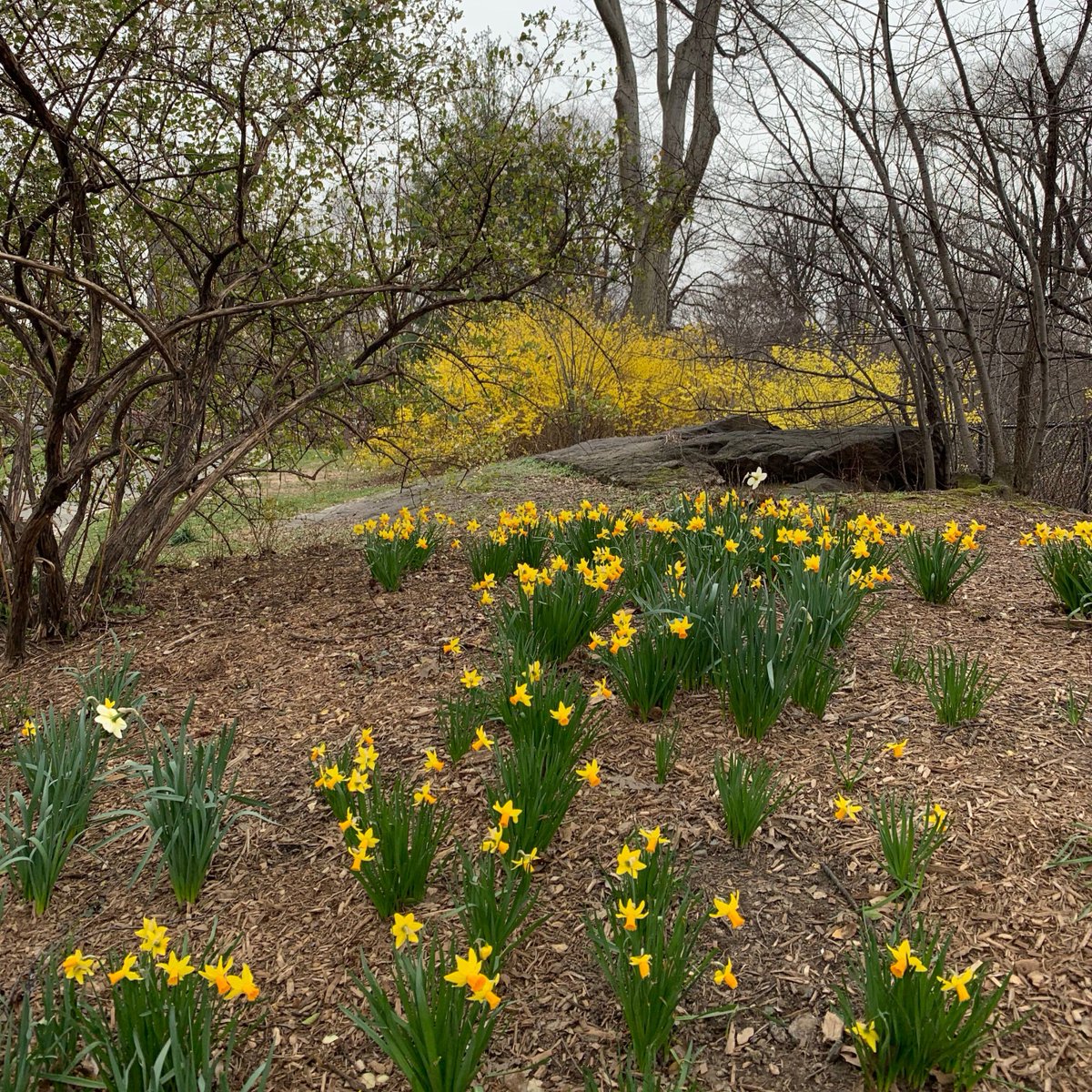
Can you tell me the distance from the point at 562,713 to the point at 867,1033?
3.24 ft

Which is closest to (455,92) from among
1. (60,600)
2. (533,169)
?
(533,169)

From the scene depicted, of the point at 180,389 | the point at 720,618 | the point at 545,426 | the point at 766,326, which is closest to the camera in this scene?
the point at 720,618

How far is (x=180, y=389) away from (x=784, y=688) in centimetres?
335

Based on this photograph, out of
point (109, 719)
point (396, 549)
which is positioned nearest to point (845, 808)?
point (109, 719)

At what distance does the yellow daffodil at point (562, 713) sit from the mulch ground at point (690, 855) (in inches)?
10.3

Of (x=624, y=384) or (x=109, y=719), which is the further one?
(x=624, y=384)

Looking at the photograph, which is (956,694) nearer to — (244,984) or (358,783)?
(358,783)

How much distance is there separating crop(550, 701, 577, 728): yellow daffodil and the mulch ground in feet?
0.86

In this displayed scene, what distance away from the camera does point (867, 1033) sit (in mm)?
1340

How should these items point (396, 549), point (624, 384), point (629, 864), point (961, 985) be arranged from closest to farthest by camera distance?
point (961, 985) < point (629, 864) < point (396, 549) < point (624, 384)

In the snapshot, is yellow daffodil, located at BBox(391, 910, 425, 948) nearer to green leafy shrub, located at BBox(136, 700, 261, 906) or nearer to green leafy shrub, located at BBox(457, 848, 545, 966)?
green leafy shrub, located at BBox(457, 848, 545, 966)

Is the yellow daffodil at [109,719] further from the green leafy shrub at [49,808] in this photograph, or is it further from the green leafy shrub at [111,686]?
the green leafy shrub at [111,686]

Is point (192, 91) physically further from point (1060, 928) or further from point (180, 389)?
point (1060, 928)

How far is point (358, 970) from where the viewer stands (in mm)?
1789
